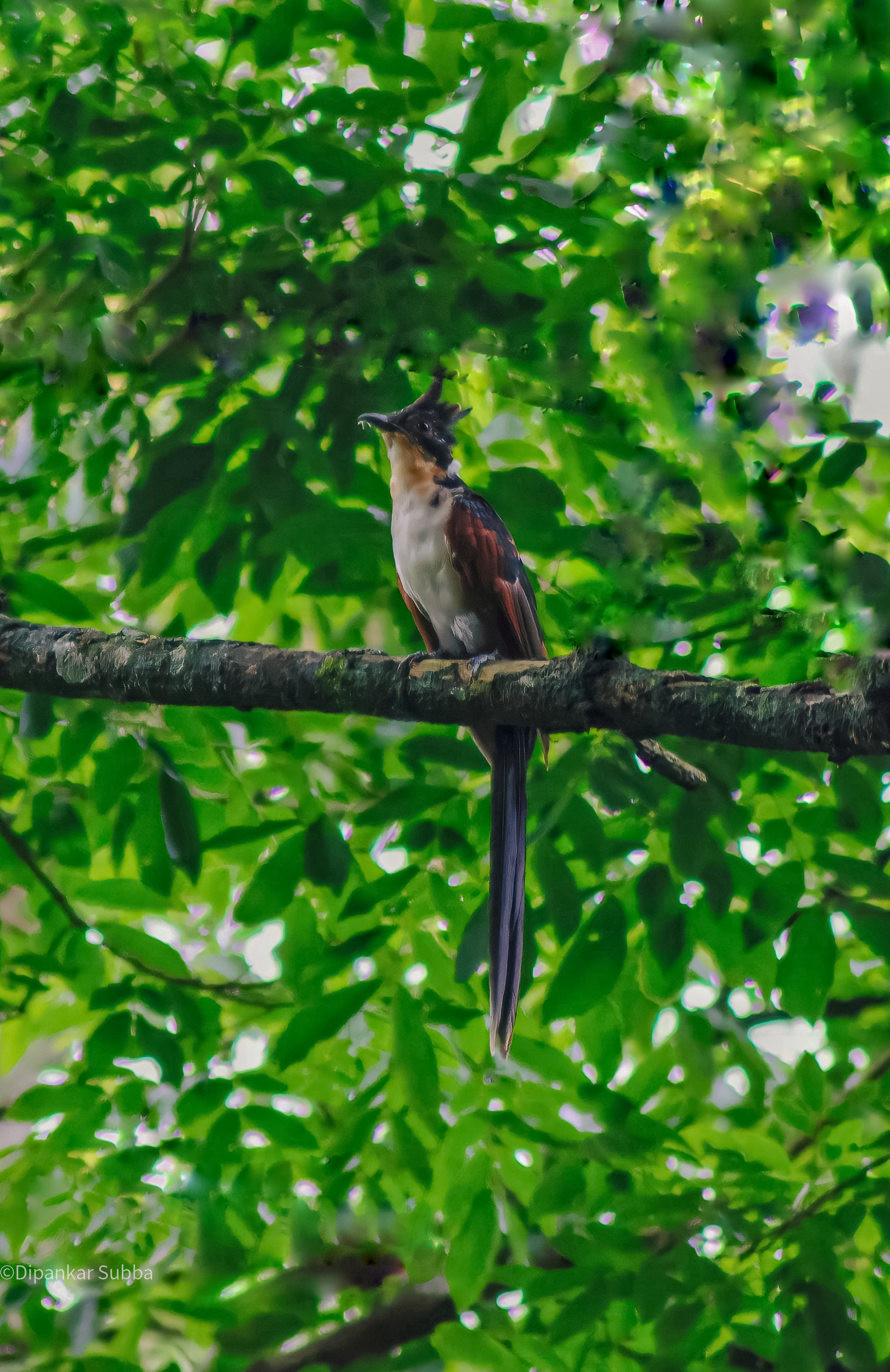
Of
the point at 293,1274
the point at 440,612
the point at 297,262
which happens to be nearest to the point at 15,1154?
the point at 293,1274

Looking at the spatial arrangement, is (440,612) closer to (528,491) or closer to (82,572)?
(528,491)

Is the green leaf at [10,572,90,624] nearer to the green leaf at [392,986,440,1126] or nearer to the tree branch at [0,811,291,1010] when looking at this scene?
the tree branch at [0,811,291,1010]

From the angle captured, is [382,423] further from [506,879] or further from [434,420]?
[506,879]

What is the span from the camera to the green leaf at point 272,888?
2189 mm

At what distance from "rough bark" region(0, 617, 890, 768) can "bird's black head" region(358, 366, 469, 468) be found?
75 cm

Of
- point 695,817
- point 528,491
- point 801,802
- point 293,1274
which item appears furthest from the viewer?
point 293,1274

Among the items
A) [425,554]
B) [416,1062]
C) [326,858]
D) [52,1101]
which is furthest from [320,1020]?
[425,554]

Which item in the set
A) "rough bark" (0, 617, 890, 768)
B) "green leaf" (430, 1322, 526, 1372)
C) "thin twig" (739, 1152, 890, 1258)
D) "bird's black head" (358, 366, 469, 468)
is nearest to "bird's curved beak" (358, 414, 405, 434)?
"bird's black head" (358, 366, 469, 468)

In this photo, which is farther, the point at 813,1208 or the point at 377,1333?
the point at 377,1333

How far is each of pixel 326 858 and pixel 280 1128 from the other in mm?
643

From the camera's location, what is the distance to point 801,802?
7.80 feet

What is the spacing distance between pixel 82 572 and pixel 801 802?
189 cm

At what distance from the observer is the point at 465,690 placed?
6.22 ft

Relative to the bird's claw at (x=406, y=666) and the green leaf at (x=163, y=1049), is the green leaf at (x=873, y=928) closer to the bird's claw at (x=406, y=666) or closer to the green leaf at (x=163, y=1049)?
the bird's claw at (x=406, y=666)
